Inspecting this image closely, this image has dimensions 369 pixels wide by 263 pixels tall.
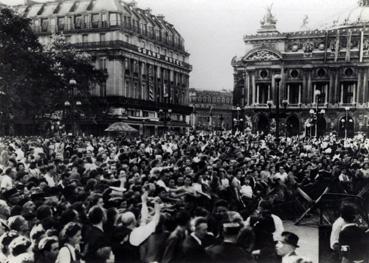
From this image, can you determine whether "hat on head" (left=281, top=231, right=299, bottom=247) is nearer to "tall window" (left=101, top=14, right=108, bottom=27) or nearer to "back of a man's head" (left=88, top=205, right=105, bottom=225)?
"back of a man's head" (left=88, top=205, right=105, bottom=225)

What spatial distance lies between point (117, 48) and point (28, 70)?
23.4 meters

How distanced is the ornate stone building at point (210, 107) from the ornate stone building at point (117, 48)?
46.2m

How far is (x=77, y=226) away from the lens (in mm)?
7809

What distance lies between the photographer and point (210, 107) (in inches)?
4685

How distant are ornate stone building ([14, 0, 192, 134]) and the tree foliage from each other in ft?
30.6

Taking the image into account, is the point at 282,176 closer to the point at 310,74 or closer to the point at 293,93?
the point at 310,74

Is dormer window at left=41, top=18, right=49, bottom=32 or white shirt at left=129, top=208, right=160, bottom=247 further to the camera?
dormer window at left=41, top=18, right=49, bottom=32

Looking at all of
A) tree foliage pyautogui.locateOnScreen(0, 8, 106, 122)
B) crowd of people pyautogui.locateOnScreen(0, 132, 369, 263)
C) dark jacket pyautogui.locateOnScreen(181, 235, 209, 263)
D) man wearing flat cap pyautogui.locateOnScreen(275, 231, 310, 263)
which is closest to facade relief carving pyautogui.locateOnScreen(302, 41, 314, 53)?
tree foliage pyautogui.locateOnScreen(0, 8, 106, 122)

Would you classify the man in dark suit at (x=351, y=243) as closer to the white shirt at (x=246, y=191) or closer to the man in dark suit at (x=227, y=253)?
the man in dark suit at (x=227, y=253)

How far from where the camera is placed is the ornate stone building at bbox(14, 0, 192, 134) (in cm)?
6159

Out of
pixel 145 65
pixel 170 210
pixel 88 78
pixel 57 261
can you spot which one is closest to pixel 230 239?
pixel 170 210

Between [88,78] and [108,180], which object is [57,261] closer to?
[108,180]

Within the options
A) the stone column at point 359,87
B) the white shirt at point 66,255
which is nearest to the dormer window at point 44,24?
the stone column at point 359,87

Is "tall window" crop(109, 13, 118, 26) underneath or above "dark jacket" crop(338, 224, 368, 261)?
above
